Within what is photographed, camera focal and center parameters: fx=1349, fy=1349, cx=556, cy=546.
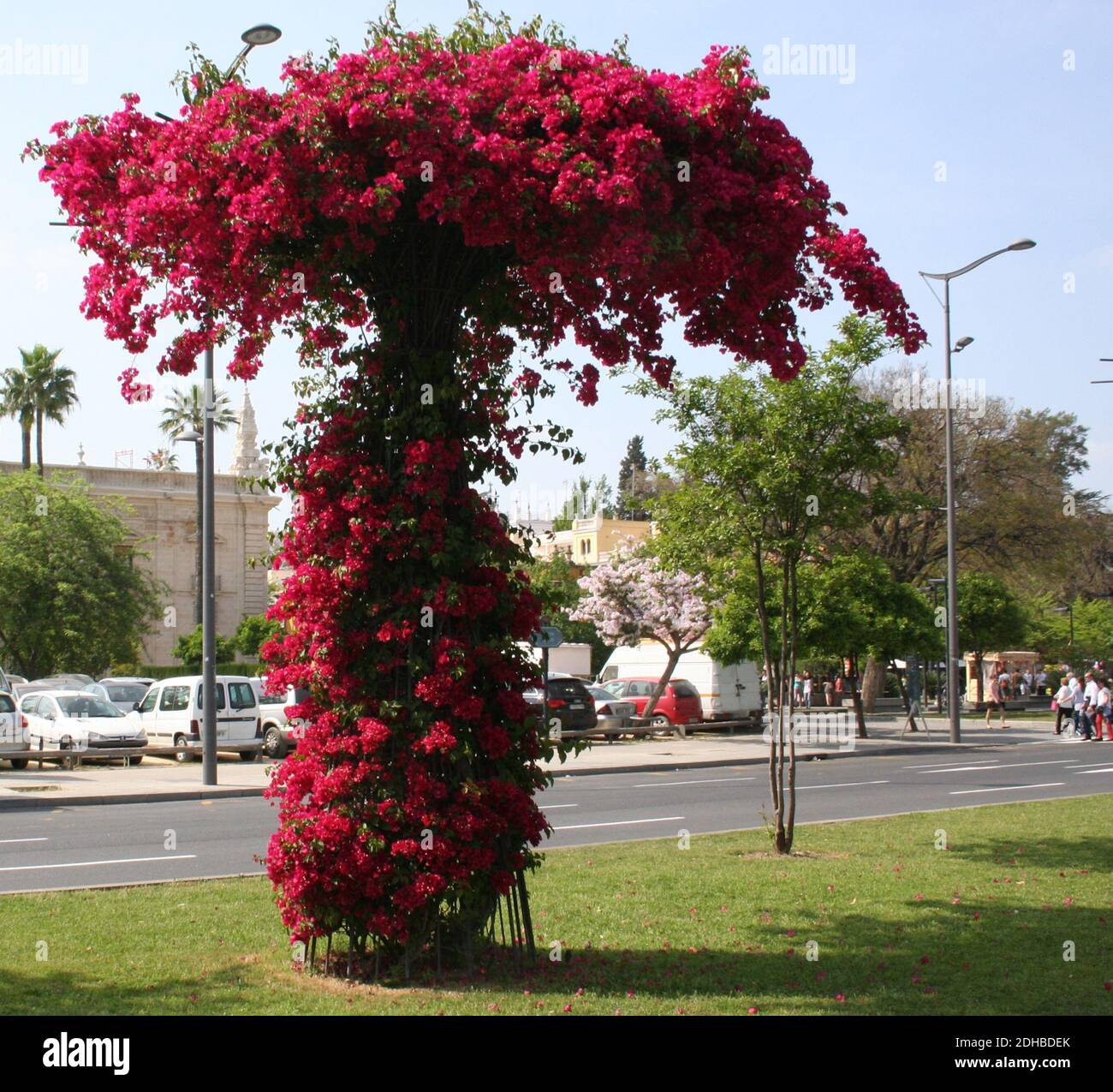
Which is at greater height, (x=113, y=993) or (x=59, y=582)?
(x=59, y=582)

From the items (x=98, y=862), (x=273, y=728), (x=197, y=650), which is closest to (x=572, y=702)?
(x=273, y=728)

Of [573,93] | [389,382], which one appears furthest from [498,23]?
[389,382]

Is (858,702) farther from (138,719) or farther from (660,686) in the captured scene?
(138,719)

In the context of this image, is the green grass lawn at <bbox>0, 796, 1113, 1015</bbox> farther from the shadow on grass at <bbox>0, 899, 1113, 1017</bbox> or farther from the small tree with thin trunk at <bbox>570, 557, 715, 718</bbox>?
the small tree with thin trunk at <bbox>570, 557, 715, 718</bbox>

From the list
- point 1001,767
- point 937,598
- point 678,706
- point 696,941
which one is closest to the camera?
point 696,941

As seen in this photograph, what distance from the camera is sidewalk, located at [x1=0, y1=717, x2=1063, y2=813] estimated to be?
20500 millimetres

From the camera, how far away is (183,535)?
69.8 meters

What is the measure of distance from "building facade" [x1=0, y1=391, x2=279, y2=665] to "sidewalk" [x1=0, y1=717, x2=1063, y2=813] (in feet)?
131

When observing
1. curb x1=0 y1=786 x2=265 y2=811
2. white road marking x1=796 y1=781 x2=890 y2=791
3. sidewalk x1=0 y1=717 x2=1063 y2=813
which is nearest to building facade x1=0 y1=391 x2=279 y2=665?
sidewalk x1=0 y1=717 x2=1063 y2=813

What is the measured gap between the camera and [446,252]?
24.5 ft

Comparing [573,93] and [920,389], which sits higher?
[920,389]

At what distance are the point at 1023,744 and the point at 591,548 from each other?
63792 mm

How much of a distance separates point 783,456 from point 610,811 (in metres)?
6.88

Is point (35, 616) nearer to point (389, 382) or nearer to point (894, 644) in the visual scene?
point (894, 644)
